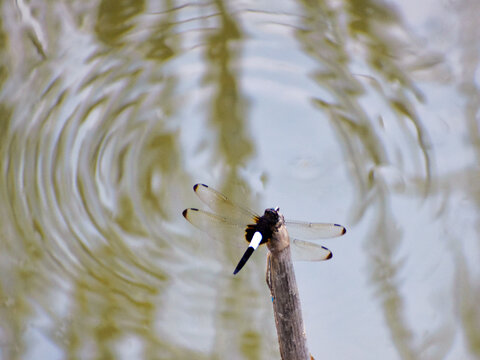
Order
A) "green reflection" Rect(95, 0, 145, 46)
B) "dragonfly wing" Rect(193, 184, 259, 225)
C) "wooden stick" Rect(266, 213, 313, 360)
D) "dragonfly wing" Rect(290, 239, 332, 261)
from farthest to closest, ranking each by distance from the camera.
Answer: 1. "green reflection" Rect(95, 0, 145, 46)
2. "dragonfly wing" Rect(193, 184, 259, 225)
3. "dragonfly wing" Rect(290, 239, 332, 261)
4. "wooden stick" Rect(266, 213, 313, 360)

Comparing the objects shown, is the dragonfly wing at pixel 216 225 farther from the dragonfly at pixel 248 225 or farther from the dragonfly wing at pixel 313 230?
the dragonfly wing at pixel 313 230

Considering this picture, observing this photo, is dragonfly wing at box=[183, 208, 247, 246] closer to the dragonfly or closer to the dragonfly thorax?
the dragonfly

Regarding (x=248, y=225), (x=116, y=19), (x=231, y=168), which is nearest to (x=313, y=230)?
(x=248, y=225)

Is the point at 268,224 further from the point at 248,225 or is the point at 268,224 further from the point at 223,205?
the point at 223,205

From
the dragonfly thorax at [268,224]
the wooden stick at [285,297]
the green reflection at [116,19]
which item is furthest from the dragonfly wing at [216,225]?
the green reflection at [116,19]

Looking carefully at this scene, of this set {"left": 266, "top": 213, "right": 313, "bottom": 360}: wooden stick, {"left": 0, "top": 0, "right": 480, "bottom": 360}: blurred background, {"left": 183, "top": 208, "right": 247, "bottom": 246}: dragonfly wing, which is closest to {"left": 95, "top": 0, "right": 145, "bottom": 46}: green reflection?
{"left": 0, "top": 0, "right": 480, "bottom": 360}: blurred background

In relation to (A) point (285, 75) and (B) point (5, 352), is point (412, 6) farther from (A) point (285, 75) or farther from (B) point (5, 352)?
(B) point (5, 352)
